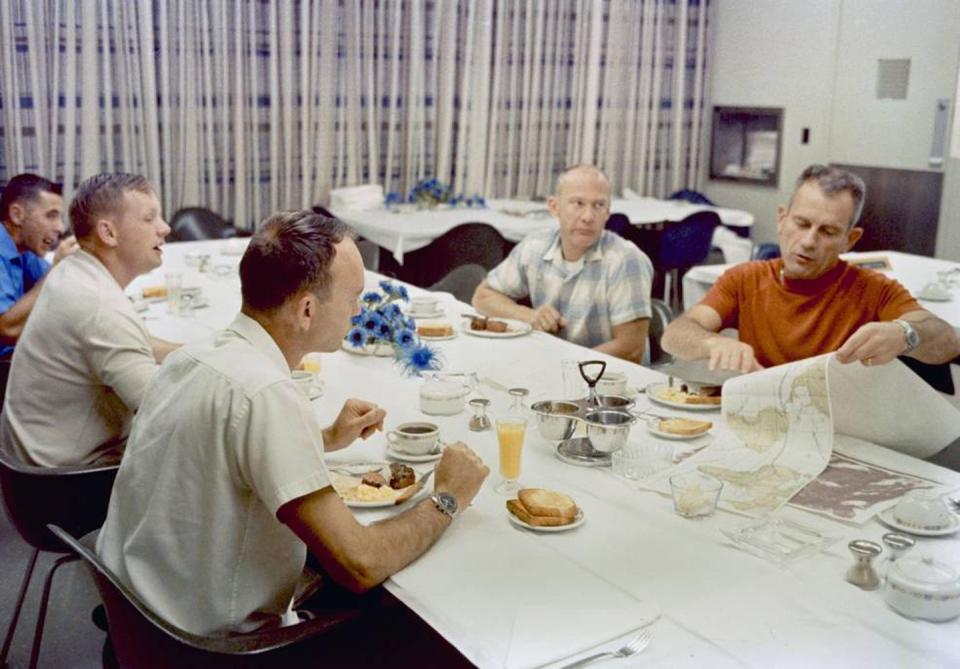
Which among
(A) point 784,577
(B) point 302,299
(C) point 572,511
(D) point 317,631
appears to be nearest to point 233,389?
(B) point 302,299

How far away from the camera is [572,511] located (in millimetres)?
1809

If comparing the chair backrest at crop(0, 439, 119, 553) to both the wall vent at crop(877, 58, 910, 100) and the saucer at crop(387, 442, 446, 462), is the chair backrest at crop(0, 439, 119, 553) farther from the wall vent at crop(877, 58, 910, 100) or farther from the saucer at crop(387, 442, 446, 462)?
the wall vent at crop(877, 58, 910, 100)

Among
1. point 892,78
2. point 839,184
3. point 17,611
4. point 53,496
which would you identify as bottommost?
point 17,611

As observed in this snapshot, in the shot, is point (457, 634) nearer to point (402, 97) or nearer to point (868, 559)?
point (868, 559)

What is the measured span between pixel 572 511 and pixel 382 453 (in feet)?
1.75

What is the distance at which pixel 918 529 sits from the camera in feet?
5.77

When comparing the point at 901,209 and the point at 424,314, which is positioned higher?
the point at 901,209

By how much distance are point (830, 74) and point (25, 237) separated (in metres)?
5.89

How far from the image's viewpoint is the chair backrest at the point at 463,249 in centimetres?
529

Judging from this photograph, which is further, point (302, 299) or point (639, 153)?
point (639, 153)

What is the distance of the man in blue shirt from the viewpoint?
11.7 feet

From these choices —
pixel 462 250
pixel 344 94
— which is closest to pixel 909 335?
pixel 462 250

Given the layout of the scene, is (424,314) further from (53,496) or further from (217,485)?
(217,485)

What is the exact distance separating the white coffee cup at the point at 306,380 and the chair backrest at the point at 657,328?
1.45 meters
